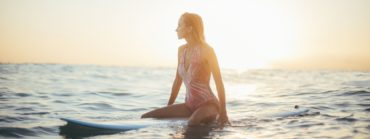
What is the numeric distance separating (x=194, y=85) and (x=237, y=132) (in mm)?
1036

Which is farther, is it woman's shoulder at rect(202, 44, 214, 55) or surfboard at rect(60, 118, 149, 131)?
woman's shoulder at rect(202, 44, 214, 55)

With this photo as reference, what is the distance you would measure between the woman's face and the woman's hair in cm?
6

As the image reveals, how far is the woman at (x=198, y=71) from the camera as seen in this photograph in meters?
5.74

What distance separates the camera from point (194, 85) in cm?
605

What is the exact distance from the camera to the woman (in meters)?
5.74

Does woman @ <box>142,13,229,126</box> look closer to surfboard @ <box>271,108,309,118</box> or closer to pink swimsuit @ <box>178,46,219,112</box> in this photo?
pink swimsuit @ <box>178,46,219,112</box>

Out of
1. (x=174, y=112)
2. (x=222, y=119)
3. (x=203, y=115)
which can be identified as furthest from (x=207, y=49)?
(x=174, y=112)

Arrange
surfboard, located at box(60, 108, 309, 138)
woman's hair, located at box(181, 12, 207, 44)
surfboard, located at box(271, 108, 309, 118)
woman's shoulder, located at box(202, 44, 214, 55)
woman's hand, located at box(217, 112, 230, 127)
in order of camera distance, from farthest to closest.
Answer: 1. surfboard, located at box(271, 108, 309, 118)
2. woman's hand, located at box(217, 112, 230, 127)
3. woman's shoulder, located at box(202, 44, 214, 55)
4. woman's hair, located at box(181, 12, 207, 44)
5. surfboard, located at box(60, 108, 309, 138)

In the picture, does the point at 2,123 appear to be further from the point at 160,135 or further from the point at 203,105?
the point at 203,105

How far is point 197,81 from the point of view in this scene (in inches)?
236

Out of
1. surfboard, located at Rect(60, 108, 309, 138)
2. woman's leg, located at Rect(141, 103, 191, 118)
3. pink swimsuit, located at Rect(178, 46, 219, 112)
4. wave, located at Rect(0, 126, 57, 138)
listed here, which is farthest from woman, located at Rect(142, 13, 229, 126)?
wave, located at Rect(0, 126, 57, 138)

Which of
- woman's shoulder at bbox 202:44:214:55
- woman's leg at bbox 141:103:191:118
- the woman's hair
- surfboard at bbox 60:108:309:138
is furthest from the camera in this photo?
woman's leg at bbox 141:103:191:118

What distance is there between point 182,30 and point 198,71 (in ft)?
2.34

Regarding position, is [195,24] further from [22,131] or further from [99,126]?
[22,131]
